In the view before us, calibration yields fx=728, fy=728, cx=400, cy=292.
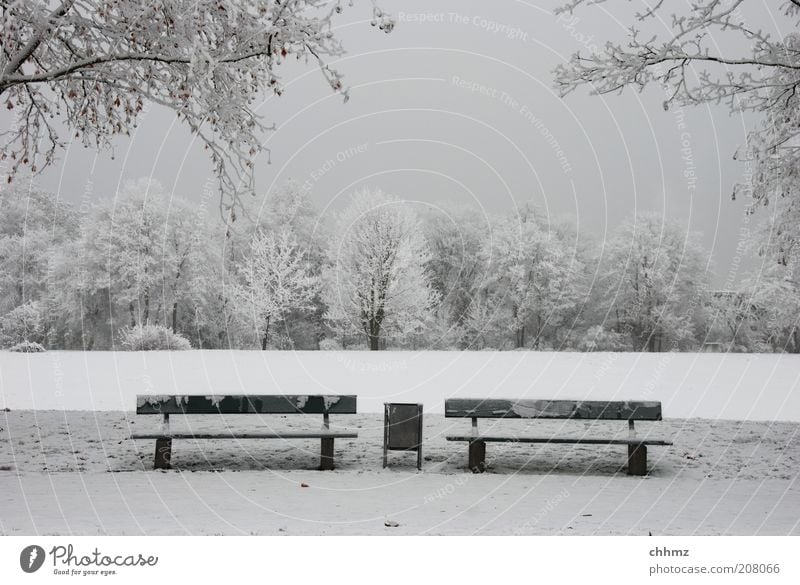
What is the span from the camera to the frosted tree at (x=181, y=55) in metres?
6.23

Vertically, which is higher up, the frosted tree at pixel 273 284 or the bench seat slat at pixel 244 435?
the frosted tree at pixel 273 284

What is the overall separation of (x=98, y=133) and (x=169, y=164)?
2054 centimetres

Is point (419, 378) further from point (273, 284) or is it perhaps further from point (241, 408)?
point (273, 284)

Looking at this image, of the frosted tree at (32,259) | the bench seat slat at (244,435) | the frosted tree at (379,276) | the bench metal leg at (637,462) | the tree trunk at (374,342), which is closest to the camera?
the bench seat slat at (244,435)

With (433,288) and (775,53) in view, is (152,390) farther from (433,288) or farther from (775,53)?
(433,288)

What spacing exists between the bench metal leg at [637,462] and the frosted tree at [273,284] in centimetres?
2211

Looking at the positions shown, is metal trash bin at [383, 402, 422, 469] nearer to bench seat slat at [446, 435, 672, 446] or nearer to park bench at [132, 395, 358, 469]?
park bench at [132, 395, 358, 469]

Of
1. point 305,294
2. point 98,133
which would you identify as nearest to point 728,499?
point 98,133

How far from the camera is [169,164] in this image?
92.8 ft

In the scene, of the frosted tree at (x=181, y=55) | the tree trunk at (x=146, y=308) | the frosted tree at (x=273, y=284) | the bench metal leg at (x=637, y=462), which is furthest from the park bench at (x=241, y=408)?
the tree trunk at (x=146, y=308)

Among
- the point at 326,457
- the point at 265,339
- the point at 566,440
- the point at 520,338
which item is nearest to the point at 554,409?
the point at 566,440

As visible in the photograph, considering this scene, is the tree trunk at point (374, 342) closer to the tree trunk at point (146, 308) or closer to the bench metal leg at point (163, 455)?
the tree trunk at point (146, 308)

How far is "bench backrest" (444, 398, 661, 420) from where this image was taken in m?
6.95
